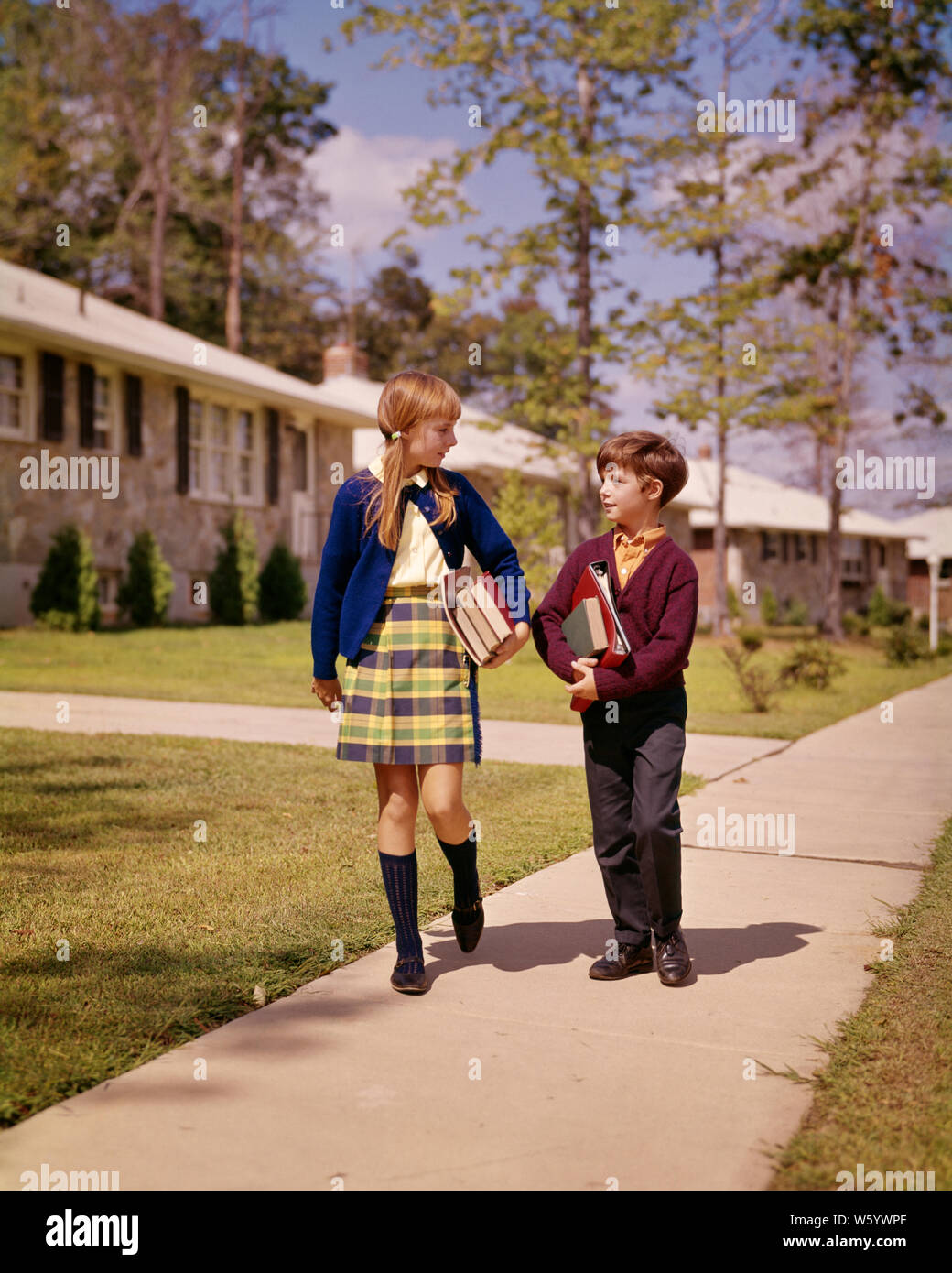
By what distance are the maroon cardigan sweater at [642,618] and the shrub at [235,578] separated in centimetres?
1926

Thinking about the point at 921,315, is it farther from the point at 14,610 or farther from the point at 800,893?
the point at 800,893

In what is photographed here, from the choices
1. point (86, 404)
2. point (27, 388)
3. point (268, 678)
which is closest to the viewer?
point (268, 678)

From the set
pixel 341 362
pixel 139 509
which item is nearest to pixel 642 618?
pixel 139 509

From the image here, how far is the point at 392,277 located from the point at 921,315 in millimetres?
33228

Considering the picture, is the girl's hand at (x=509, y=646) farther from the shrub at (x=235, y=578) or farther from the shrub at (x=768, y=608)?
the shrub at (x=768, y=608)

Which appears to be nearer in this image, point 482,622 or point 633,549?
point 482,622

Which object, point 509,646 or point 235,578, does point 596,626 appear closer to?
point 509,646

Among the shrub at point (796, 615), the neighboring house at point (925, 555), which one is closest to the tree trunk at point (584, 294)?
the shrub at point (796, 615)

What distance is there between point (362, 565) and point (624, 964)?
5.10 feet

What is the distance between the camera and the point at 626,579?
418 cm

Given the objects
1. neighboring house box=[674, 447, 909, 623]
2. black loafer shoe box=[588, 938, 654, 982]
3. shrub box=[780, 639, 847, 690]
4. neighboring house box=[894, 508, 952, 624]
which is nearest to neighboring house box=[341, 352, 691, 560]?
neighboring house box=[674, 447, 909, 623]

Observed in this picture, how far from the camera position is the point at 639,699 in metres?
4.11

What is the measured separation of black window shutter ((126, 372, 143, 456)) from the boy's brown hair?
18.6m
